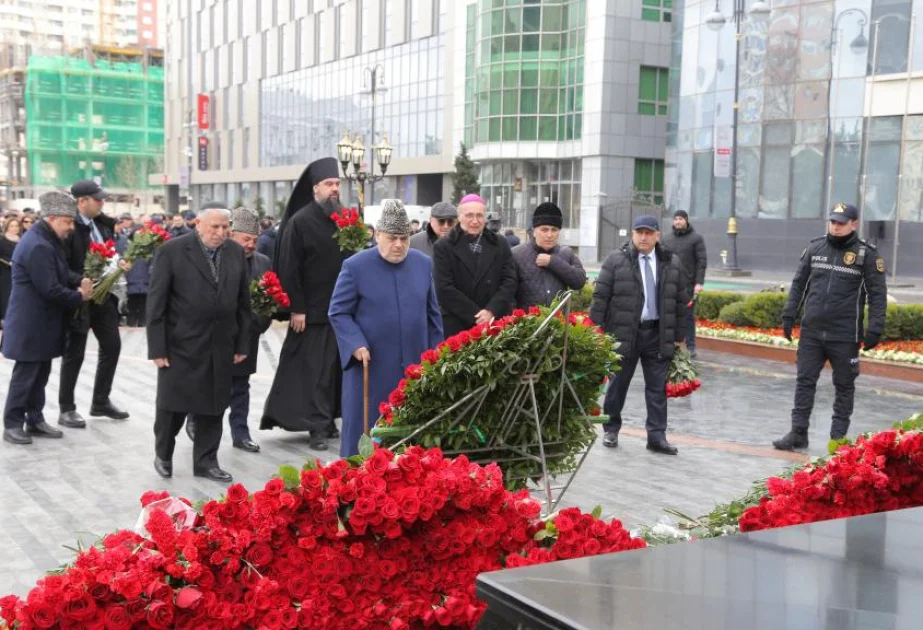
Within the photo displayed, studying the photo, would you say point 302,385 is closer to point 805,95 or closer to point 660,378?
point 660,378

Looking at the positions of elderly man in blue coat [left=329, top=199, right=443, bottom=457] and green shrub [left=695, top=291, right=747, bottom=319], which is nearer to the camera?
elderly man in blue coat [left=329, top=199, right=443, bottom=457]

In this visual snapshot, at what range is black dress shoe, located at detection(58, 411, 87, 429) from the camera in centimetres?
895

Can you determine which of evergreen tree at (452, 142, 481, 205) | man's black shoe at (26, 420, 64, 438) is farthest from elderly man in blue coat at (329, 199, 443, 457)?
evergreen tree at (452, 142, 481, 205)

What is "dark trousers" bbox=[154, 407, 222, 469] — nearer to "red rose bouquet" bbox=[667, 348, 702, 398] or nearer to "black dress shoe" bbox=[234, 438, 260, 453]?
"black dress shoe" bbox=[234, 438, 260, 453]

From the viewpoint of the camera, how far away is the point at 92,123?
306 feet

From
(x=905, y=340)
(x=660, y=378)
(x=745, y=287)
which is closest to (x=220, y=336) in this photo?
(x=660, y=378)

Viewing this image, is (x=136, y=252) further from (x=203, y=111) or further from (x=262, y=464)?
(x=203, y=111)

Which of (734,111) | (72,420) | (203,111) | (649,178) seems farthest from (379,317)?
(203,111)

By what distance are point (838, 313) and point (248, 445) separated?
481cm

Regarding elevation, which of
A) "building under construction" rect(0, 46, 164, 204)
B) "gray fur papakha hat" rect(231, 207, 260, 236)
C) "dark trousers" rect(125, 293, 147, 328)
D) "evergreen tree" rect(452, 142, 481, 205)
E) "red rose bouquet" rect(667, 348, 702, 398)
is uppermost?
"building under construction" rect(0, 46, 164, 204)

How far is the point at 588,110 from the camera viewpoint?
4978cm

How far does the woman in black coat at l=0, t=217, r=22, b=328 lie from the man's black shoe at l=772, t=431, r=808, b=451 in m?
11.4

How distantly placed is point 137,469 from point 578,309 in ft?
35.1

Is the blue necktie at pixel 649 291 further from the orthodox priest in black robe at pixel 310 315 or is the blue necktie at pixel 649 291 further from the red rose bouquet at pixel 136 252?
the red rose bouquet at pixel 136 252
